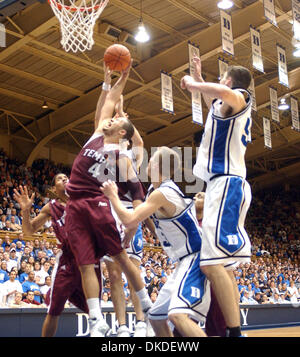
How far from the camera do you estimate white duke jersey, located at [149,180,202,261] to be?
4.05 metres

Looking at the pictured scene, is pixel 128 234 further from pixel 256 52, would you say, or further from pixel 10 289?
pixel 256 52

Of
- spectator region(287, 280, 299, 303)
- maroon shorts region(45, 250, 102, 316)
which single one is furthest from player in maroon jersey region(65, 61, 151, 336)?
spectator region(287, 280, 299, 303)

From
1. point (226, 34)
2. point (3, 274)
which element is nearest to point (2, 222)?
point (3, 274)

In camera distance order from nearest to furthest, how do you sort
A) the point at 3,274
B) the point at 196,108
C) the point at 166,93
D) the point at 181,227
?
the point at 181,227 → the point at 3,274 → the point at 196,108 → the point at 166,93

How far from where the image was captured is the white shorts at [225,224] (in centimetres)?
365

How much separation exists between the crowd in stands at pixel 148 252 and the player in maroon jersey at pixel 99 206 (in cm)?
407

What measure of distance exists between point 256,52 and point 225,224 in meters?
10.8

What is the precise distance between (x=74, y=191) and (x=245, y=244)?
149 cm

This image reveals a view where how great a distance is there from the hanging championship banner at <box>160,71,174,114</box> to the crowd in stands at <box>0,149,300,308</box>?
4.37m

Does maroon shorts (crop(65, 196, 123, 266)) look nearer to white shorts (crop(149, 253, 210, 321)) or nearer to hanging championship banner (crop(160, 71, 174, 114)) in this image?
white shorts (crop(149, 253, 210, 321))

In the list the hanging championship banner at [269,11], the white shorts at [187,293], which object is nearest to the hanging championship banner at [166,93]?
the hanging championship banner at [269,11]

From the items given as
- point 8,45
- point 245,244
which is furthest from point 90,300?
point 8,45

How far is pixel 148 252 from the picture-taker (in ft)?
51.0
